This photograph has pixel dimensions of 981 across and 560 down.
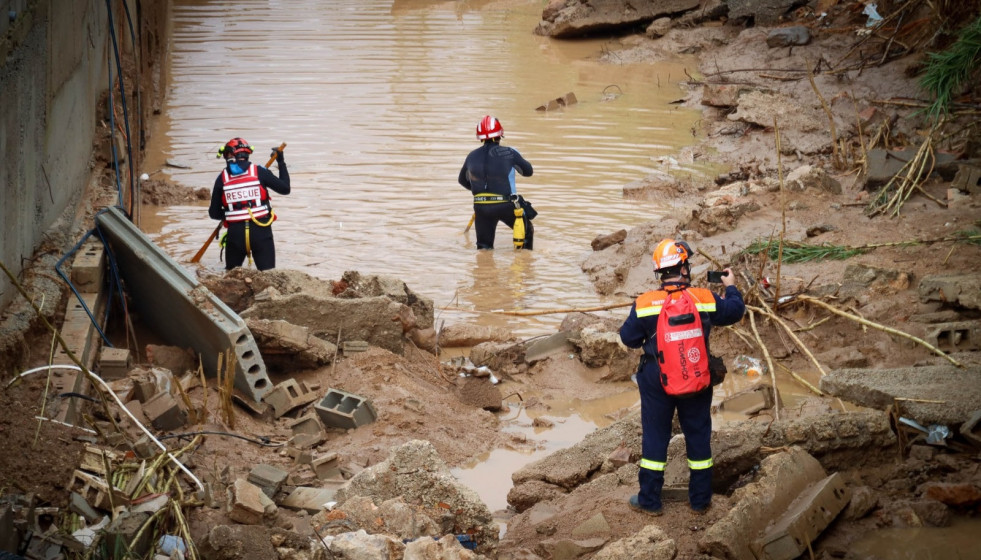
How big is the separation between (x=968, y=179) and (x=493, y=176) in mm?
5256

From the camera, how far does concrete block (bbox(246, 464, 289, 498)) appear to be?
6.32 m

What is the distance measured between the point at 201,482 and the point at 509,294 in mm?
5655

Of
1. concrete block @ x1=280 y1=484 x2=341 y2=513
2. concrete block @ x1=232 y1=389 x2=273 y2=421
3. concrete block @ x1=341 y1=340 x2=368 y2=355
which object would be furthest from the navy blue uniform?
concrete block @ x1=341 y1=340 x2=368 y2=355

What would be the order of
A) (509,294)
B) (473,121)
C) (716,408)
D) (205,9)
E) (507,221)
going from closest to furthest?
(716,408) → (509,294) → (507,221) → (473,121) → (205,9)

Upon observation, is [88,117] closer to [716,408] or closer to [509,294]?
[509,294]

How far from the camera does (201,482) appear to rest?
6.26m

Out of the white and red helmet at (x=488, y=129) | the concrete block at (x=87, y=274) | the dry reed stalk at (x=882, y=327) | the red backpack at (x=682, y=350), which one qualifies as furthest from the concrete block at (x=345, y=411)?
the white and red helmet at (x=488, y=129)

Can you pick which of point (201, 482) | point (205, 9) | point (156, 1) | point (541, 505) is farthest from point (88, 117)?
point (205, 9)

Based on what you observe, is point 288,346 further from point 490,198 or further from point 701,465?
point 490,198

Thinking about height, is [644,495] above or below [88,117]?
below

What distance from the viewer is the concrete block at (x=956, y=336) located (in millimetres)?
Answer: 7918

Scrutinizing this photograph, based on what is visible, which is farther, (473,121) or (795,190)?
(473,121)

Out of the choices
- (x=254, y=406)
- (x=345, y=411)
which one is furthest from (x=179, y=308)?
(x=345, y=411)

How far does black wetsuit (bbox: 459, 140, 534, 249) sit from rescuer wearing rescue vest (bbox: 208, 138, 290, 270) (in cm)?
263
